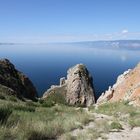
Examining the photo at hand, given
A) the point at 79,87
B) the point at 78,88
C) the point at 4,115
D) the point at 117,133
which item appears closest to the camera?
the point at 4,115

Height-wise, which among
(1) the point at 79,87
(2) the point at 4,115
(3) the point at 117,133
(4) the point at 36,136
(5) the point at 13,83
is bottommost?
(1) the point at 79,87

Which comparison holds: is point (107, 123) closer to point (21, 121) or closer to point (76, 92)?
point (21, 121)

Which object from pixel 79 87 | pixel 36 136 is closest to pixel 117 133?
pixel 36 136

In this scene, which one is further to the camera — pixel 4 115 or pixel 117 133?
pixel 117 133

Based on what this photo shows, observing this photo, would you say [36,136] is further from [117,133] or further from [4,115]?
[117,133]

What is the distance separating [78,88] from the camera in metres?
134

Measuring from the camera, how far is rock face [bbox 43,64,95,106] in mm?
131000

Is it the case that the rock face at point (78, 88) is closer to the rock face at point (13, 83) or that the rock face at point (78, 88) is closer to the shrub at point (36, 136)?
the rock face at point (13, 83)

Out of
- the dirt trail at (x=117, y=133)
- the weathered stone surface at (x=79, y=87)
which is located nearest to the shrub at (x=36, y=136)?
the dirt trail at (x=117, y=133)

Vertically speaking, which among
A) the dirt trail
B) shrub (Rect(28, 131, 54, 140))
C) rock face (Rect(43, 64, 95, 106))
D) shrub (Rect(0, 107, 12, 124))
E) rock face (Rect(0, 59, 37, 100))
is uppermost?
shrub (Rect(0, 107, 12, 124))

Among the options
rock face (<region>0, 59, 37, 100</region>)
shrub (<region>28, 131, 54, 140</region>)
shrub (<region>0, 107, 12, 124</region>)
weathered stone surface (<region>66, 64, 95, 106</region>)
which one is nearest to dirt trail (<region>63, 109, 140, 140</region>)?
shrub (<region>28, 131, 54, 140</region>)

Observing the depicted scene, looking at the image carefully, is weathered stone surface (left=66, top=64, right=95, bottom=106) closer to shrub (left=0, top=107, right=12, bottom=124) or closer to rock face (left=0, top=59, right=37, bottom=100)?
rock face (left=0, top=59, right=37, bottom=100)

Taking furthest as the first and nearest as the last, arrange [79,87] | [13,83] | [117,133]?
[79,87], [13,83], [117,133]

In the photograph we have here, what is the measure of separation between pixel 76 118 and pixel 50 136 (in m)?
3.77
